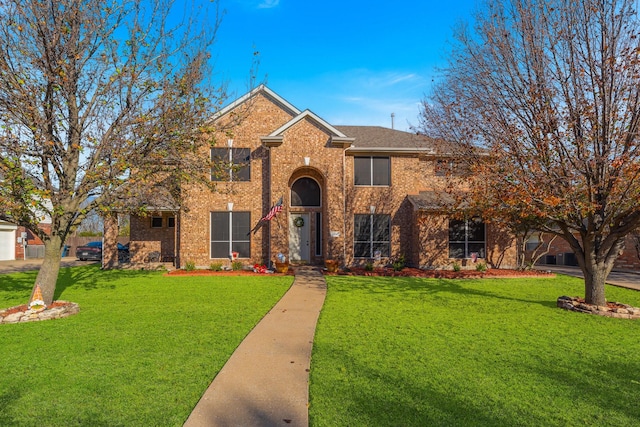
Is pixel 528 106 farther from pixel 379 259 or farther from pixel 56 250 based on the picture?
pixel 56 250

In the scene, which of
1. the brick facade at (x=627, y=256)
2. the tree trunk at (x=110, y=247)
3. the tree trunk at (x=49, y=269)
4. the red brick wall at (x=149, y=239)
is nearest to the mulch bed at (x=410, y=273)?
the red brick wall at (x=149, y=239)

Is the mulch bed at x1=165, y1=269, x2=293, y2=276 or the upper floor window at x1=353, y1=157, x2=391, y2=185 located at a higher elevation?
the upper floor window at x1=353, y1=157, x2=391, y2=185

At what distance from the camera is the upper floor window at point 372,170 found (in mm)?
19094

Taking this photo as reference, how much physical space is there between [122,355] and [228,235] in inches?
495

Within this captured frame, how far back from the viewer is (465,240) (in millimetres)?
18922

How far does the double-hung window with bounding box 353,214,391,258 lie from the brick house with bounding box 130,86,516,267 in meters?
0.05

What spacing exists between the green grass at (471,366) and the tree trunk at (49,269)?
6555 millimetres

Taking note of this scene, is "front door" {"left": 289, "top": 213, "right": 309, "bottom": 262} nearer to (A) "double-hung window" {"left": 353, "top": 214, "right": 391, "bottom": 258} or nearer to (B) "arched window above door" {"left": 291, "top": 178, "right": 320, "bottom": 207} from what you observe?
(B) "arched window above door" {"left": 291, "top": 178, "right": 320, "bottom": 207}

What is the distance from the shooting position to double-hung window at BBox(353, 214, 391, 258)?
18922mm

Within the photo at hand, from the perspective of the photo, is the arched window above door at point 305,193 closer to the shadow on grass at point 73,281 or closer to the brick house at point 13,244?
the shadow on grass at point 73,281

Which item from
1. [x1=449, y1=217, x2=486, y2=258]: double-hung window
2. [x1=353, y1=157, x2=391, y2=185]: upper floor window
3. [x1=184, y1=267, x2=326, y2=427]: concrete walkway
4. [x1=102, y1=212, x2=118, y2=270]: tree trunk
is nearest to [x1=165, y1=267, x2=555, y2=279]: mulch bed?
[x1=449, y1=217, x2=486, y2=258]: double-hung window

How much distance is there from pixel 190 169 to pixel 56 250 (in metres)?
3.78

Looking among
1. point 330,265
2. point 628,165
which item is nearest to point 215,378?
point 628,165

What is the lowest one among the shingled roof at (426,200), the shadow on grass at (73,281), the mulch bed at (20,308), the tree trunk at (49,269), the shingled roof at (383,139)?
the shadow on grass at (73,281)
